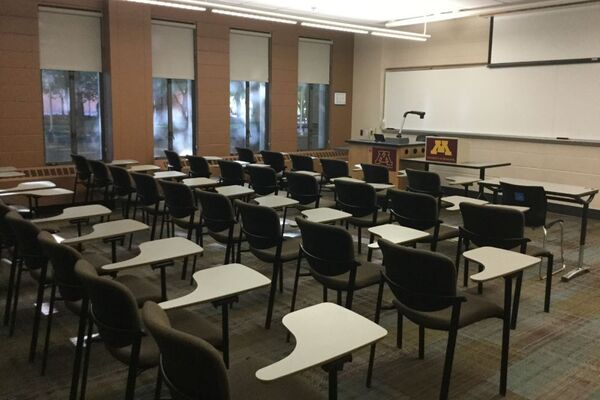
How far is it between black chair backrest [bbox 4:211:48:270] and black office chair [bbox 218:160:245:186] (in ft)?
11.0

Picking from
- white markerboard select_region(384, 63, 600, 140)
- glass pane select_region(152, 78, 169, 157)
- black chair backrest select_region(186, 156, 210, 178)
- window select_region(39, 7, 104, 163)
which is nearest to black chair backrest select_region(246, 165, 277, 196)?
black chair backrest select_region(186, 156, 210, 178)

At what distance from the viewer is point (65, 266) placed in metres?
2.65

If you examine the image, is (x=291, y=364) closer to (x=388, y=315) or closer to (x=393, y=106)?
(x=388, y=315)

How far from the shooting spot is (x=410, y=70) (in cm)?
998

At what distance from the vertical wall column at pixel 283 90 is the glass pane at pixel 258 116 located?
0.17 metres

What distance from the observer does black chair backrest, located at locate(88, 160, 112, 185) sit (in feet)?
21.5

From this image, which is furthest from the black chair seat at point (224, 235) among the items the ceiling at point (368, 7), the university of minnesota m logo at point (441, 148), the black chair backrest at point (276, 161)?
the ceiling at point (368, 7)

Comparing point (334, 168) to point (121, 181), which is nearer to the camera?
point (121, 181)

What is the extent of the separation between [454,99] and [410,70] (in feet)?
3.75

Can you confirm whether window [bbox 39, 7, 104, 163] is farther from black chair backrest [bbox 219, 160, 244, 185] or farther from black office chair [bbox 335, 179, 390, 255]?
black office chair [bbox 335, 179, 390, 255]

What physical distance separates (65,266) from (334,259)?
141cm

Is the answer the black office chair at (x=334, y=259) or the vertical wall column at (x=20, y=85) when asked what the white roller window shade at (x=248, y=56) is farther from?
the black office chair at (x=334, y=259)

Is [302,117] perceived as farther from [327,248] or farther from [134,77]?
[327,248]

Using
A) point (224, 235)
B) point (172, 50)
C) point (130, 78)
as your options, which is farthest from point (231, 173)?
point (172, 50)
